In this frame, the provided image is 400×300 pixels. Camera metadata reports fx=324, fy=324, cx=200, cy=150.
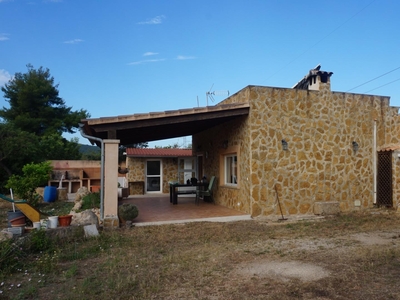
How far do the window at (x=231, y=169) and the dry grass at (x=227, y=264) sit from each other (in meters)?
3.48

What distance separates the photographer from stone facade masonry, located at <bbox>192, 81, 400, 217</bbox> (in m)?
9.93

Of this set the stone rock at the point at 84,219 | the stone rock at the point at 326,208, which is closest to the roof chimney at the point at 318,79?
the stone rock at the point at 326,208

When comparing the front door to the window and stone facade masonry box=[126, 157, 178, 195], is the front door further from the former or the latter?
the window

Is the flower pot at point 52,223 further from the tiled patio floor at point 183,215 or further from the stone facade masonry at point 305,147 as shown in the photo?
the stone facade masonry at point 305,147

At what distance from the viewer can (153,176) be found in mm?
19172

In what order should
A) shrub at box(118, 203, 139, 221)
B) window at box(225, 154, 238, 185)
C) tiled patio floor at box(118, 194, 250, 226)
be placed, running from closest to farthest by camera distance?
shrub at box(118, 203, 139, 221) < tiled patio floor at box(118, 194, 250, 226) < window at box(225, 154, 238, 185)

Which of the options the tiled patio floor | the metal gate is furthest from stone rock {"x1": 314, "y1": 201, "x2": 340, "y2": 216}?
the tiled patio floor

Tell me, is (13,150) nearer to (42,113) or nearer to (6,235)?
(42,113)

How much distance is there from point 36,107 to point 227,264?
2822cm

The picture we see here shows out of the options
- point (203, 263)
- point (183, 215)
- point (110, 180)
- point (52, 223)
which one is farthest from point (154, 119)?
point (203, 263)

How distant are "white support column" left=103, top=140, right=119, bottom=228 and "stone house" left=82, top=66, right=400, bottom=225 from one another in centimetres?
65

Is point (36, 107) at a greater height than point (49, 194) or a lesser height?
greater

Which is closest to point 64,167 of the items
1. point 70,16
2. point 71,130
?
point 70,16

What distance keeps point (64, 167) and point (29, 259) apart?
544 inches
